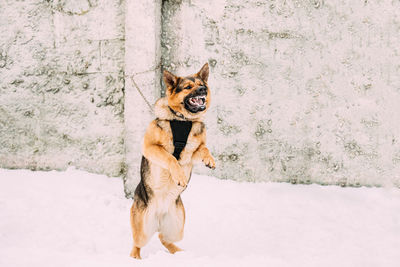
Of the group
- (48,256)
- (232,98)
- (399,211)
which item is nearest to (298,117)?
(232,98)

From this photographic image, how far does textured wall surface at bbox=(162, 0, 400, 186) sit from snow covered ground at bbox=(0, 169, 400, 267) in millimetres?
283

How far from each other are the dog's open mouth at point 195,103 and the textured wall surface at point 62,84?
6.17 ft

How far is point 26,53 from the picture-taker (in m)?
3.64

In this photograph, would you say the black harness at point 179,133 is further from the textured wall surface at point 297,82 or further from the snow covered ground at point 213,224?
the textured wall surface at point 297,82

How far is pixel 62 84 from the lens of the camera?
364 centimetres

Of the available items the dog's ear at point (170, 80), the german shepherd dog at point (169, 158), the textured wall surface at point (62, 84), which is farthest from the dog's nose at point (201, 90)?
the textured wall surface at point (62, 84)

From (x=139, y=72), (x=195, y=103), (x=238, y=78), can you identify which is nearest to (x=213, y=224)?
(x=195, y=103)

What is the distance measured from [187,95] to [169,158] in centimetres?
39

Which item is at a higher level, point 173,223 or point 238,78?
point 238,78

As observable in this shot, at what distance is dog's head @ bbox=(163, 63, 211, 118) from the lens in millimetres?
1883

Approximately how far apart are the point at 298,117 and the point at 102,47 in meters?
2.28

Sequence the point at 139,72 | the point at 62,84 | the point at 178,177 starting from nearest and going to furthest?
the point at 178,177 → the point at 139,72 → the point at 62,84

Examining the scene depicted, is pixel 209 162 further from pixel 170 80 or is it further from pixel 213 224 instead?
pixel 213 224

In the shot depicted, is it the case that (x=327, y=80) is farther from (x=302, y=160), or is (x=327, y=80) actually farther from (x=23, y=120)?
(x=23, y=120)
